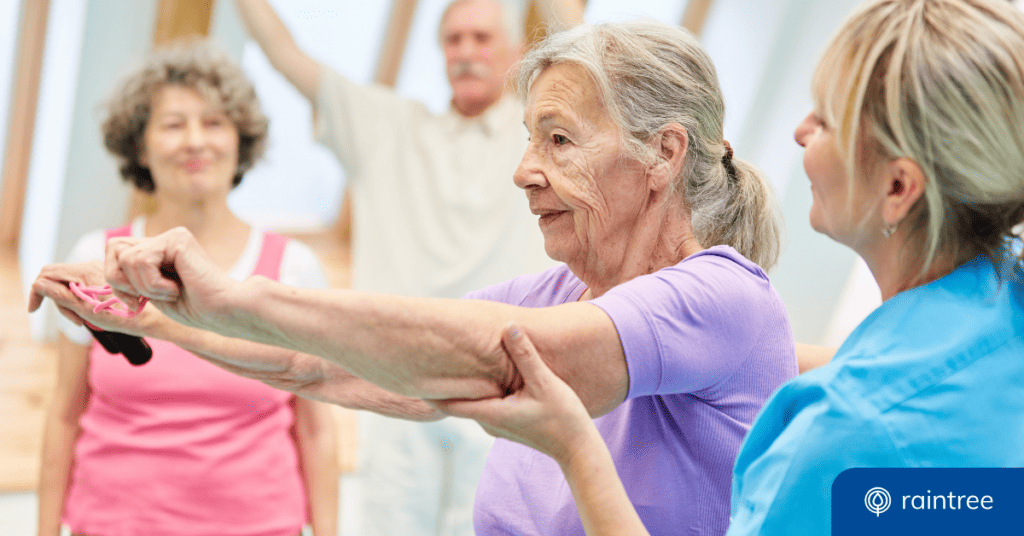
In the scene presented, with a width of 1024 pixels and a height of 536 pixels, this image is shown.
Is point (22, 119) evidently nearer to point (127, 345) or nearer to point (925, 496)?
point (127, 345)

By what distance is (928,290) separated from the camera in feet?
2.67

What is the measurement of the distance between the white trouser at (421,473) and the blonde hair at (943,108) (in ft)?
6.92

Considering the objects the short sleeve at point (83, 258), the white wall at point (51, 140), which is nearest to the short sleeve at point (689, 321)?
the short sleeve at point (83, 258)

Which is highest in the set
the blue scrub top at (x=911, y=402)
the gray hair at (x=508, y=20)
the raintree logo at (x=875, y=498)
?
the gray hair at (x=508, y=20)

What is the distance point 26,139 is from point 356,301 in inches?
180

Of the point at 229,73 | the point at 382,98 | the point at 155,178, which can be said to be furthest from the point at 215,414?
the point at 382,98

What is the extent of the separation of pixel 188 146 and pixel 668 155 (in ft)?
4.12

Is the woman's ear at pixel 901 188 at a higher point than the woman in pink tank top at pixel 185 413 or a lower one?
higher

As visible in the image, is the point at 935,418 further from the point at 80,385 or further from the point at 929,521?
the point at 80,385

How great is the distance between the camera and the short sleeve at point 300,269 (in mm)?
1893

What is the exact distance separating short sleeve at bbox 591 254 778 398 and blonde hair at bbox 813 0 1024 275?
0.71 ft

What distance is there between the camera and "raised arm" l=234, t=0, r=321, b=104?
9.30ft

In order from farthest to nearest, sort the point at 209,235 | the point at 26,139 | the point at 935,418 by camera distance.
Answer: the point at 26,139, the point at 209,235, the point at 935,418

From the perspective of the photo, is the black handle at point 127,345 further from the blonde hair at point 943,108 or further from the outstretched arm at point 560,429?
the blonde hair at point 943,108
